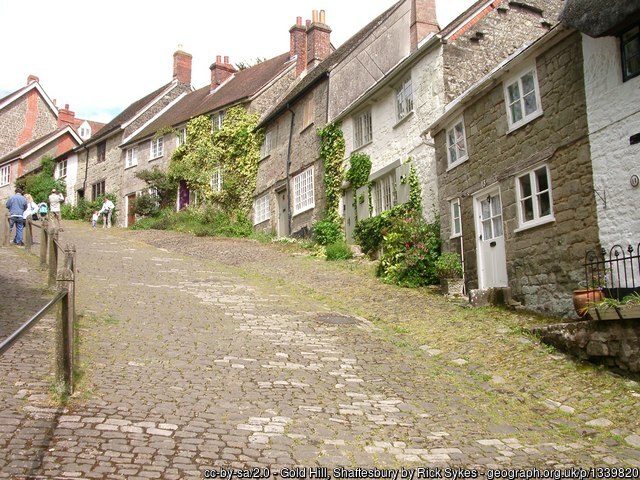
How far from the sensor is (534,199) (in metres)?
12.3

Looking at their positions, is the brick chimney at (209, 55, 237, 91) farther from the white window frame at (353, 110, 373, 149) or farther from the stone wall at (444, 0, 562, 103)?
the stone wall at (444, 0, 562, 103)

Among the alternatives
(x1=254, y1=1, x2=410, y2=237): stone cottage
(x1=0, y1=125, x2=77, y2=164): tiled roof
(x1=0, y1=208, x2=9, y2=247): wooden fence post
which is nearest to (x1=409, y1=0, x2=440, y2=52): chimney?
(x1=254, y1=1, x2=410, y2=237): stone cottage

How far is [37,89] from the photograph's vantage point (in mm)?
50688

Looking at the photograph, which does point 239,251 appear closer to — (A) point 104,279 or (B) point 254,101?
(A) point 104,279

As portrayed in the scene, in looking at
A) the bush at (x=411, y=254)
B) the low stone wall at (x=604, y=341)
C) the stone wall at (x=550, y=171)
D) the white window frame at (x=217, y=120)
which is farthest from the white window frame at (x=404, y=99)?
the white window frame at (x=217, y=120)

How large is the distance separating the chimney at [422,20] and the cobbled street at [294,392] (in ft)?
37.4

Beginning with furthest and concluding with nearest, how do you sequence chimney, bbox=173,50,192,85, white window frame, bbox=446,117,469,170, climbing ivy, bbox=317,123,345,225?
chimney, bbox=173,50,192,85 < climbing ivy, bbox=317,123,345,225 < white window frame, bbox=446,117,469,170

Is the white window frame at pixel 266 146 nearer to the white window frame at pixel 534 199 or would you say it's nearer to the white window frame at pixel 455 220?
the white window frame at pixel 455 220

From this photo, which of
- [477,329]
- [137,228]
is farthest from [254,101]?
[477,329]

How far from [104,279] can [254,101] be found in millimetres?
18542

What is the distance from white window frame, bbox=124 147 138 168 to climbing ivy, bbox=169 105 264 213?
5763 millimetres

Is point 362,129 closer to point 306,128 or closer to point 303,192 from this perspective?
point 306,128

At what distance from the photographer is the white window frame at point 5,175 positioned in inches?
1844

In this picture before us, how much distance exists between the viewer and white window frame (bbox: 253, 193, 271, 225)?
2974cm
